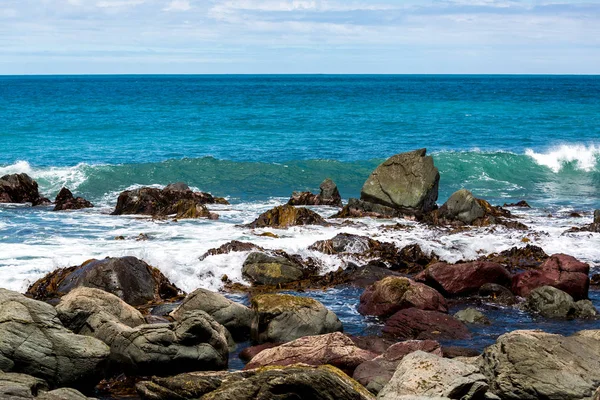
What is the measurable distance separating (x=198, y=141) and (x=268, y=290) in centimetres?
3341

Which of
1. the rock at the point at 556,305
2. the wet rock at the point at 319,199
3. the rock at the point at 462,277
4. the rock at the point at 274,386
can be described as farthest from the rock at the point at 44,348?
the wet rock at the point at 319,199

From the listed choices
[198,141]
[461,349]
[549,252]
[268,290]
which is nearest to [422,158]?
[549,252]

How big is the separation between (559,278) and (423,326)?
161 inches

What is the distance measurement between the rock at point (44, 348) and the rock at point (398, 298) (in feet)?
18.6

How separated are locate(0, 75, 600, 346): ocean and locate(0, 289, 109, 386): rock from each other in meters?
5.58

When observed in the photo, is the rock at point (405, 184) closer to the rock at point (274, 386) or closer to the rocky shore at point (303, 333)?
the rocky shore at point (303, 333)

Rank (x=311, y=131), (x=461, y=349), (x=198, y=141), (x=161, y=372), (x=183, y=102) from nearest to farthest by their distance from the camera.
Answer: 1. (x=161, y=372)
2. (x=461, y=349)
3. (x=198, y=141)
4. (x=311, y=131)
5. (x=183, y=102)

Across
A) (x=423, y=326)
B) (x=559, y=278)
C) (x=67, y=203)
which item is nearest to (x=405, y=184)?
(x=559, y=278)

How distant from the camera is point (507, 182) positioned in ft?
118

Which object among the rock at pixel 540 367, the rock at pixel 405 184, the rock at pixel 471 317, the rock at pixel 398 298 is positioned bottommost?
the rock at pixel 471 317

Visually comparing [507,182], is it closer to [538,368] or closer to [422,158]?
[422,158]

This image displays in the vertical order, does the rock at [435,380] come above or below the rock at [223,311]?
above

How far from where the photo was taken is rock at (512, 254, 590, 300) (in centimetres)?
1559

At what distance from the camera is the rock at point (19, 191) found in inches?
1039
